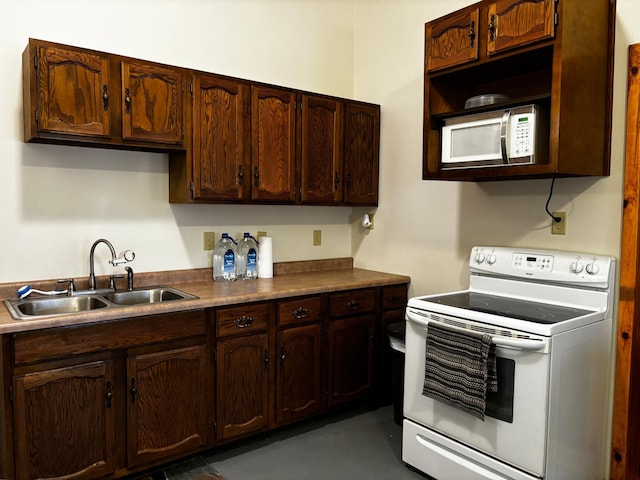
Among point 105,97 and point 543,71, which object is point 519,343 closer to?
point 543,71

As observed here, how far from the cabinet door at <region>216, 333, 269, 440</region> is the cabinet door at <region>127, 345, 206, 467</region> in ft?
0.33

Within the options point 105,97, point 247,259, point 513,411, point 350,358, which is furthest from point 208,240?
point 513,411

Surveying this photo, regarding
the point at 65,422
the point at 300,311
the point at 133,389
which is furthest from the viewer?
the point at 300,311

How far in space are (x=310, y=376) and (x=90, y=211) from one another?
1535mm

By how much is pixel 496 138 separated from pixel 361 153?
125cm

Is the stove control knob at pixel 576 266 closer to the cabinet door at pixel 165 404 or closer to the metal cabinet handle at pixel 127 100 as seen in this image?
the cabinet door at pixel 165 404

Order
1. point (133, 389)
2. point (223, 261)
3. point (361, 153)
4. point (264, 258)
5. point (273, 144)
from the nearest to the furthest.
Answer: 1. point (133, 389)
2. point (273, 144)
3. point (223, 261)
4. point (264, 258)
5. point (361, 153)

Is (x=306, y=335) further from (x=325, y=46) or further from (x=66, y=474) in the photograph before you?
(x=325, y=46)

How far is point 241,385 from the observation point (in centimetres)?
263

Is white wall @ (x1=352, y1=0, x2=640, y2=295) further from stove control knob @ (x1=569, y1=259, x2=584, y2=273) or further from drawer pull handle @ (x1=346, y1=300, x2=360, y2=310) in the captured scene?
drawer pull handle @ (x1=346, y1=300, x2=360, y2=310)

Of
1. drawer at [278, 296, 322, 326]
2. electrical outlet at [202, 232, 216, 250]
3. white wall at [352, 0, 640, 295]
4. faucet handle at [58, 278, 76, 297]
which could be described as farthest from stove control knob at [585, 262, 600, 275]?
faucet handle at [58, 278, 76, 297]

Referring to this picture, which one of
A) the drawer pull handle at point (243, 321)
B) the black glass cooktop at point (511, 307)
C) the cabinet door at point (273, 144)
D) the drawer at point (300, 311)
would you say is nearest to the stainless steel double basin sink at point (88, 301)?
the drawer pull handle at point (243, 321)

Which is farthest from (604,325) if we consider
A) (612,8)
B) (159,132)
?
(159,132)

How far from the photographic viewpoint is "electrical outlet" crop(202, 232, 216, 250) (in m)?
3.08
